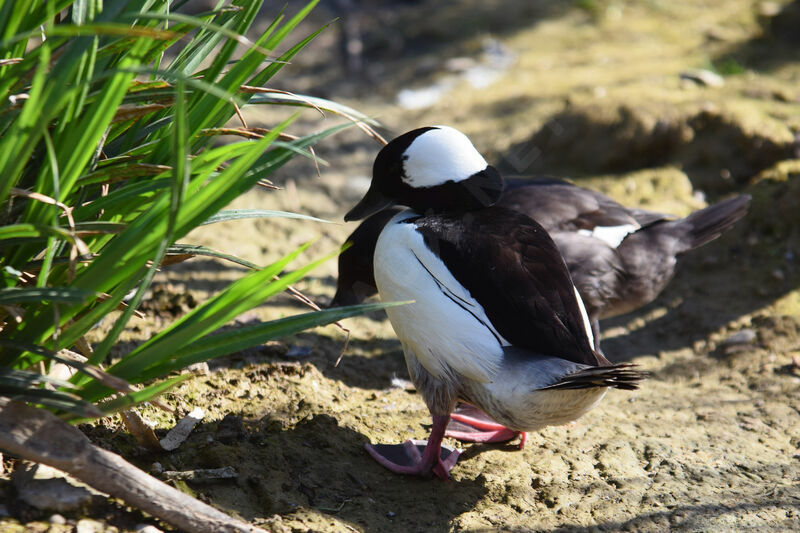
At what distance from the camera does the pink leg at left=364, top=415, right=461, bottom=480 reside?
2.45m

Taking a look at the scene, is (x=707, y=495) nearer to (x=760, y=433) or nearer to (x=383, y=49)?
(x=760, y=433)

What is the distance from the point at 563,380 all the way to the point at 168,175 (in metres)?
1.25

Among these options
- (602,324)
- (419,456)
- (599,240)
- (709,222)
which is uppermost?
(599,240)

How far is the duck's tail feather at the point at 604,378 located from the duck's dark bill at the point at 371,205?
3.28ft

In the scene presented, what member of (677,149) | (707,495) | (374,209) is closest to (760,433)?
(707,495)

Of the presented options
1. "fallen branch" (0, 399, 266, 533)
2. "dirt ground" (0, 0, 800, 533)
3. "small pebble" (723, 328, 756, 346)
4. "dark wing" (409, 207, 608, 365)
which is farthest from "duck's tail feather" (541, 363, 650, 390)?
"small pebble" (723, 328, 756, 346)

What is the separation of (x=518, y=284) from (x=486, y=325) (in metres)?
0.16

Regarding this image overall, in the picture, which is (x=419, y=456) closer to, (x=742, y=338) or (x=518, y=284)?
(x=518, y=284)

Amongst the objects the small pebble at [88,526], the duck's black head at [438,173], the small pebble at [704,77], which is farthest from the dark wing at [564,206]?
the small pebble at [704,77]

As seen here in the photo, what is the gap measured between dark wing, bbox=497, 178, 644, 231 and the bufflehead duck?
0.56 m

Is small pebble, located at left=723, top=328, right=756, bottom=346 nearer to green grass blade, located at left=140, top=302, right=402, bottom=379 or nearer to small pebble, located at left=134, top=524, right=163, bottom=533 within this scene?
green grass blade, located at left=140, top=302, right=402, bottom=379

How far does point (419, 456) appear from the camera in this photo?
253cm

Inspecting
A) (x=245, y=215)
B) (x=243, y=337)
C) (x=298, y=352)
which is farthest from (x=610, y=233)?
(x=243, y=337)

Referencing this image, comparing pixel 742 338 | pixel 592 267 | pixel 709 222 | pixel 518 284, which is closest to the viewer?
pixel 518 284
